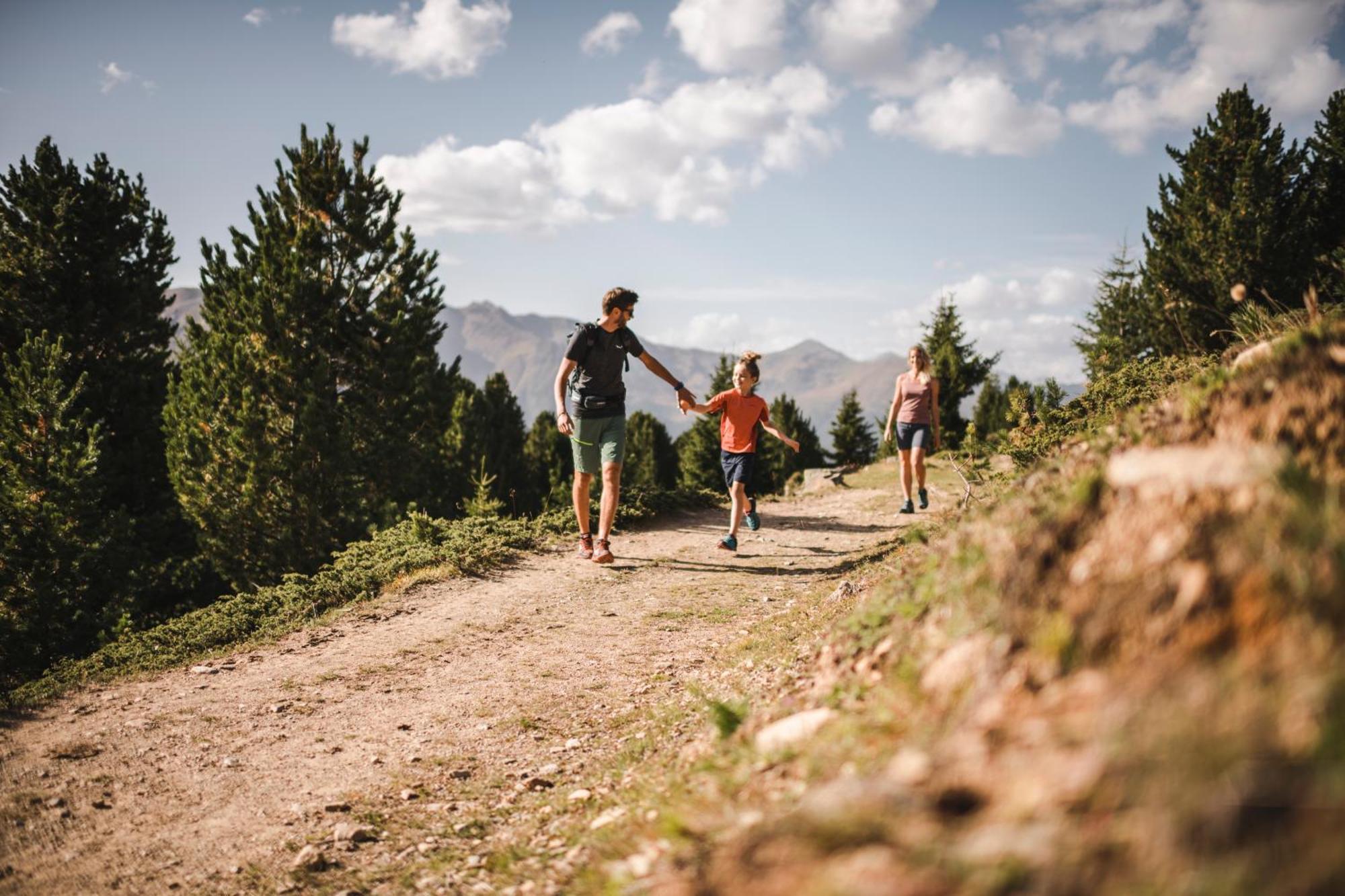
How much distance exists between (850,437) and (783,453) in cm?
886

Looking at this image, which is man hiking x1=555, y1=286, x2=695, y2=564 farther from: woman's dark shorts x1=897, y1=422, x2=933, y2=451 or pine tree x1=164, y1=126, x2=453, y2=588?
pine tree x1=164, y1=126, x2=453, y2=588

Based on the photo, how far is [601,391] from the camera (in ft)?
26.7

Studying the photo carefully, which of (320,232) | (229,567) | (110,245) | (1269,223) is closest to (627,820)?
(229,567)

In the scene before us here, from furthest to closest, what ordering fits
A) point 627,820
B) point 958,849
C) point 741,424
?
point 741,424 < point 627,820 < point 958,849

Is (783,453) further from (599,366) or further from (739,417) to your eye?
(599,366)

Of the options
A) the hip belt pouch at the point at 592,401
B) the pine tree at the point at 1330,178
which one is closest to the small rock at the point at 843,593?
the hip belt pouch at the point at 592,401

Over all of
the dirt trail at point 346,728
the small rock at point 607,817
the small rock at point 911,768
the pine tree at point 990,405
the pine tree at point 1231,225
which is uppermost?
the pine tree at point 1231,225

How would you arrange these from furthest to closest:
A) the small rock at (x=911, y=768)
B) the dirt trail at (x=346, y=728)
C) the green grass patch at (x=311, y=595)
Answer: the green grass patch at (x=311, y=595) < the dirt trail at (x=346, y=728) < the small rock at (x=911, y=768)

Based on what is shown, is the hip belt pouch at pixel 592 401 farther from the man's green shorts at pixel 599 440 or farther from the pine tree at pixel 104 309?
the pine tree at pixel 104 309

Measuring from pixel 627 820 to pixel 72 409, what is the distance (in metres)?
20.9

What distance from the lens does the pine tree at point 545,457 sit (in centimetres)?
4368

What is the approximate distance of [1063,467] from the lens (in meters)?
3.57

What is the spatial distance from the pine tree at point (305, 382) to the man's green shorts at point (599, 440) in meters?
9.81

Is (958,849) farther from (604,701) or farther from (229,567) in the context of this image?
(229,567)
